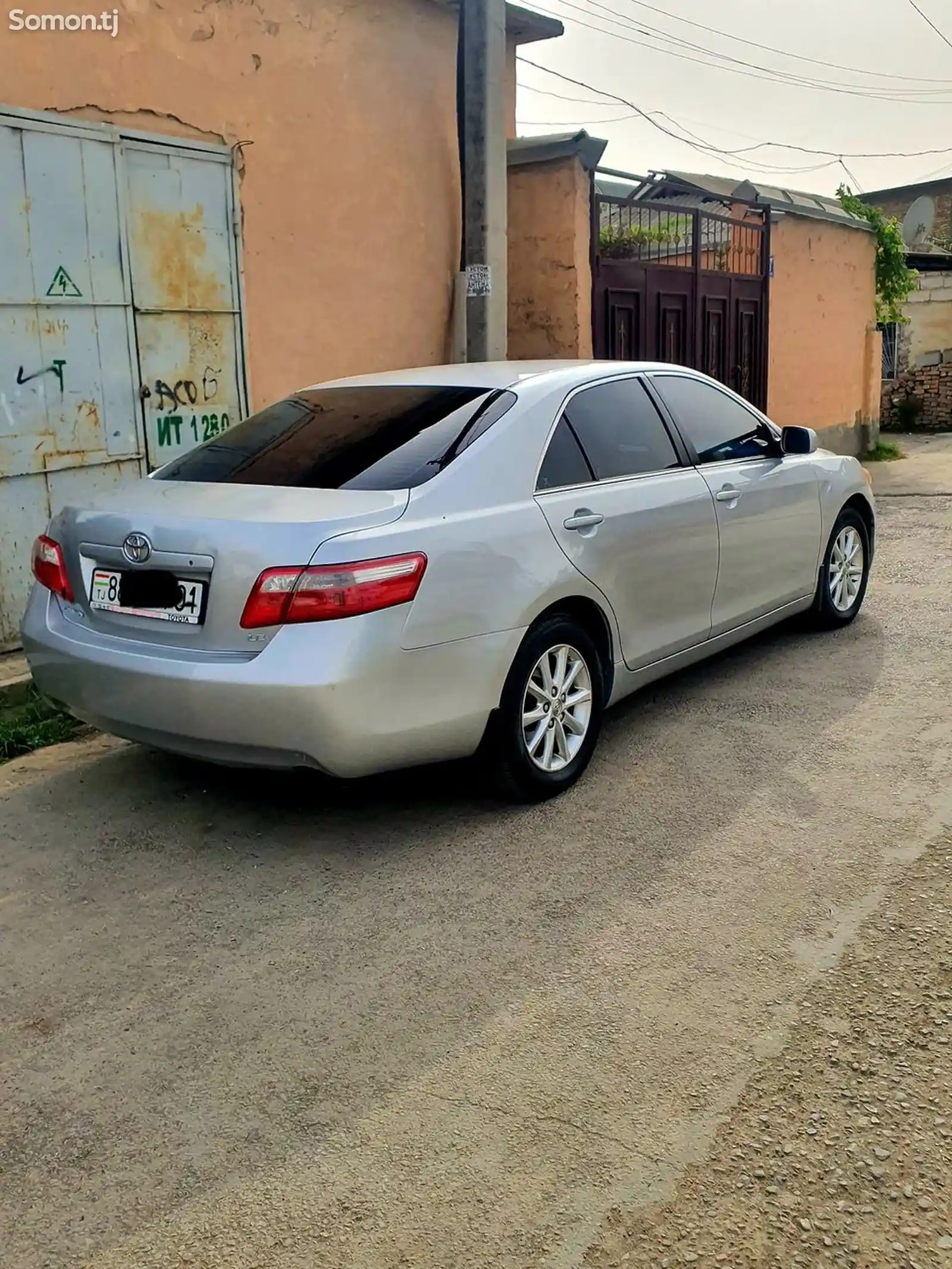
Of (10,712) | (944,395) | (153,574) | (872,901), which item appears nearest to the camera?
(872,901)

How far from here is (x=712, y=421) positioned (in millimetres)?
5492

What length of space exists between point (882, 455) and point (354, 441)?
13667 millimetres

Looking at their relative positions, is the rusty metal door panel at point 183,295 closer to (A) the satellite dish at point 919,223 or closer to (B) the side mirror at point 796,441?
(B) the side mirror at point 796,441

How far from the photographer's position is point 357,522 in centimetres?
368

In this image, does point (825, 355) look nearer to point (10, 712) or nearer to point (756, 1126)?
point (10, 712)

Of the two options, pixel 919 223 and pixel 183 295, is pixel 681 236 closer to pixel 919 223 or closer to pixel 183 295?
pixel 183 295

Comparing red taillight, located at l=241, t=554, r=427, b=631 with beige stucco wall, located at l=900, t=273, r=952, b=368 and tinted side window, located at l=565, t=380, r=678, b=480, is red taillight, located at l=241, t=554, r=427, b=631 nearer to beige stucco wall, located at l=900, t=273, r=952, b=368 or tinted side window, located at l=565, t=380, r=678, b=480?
tinted side window, located at l=565, t=380, r=678, b=480

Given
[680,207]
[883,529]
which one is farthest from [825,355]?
[883,529]

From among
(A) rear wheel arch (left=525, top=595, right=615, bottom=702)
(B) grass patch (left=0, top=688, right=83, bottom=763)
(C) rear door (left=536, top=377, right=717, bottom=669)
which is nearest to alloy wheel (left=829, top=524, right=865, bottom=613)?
(C) rear door (left=536, top=377, right=717, bottom=669)

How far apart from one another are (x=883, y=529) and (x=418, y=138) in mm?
4930

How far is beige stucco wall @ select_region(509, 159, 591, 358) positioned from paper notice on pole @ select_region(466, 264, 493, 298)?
1.11 meters

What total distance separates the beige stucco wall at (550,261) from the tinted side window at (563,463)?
5.57m

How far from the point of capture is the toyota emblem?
3.84m
